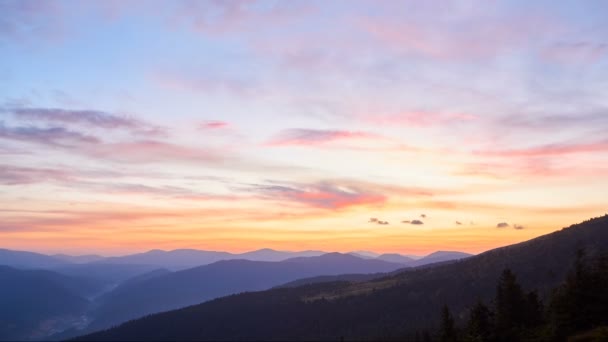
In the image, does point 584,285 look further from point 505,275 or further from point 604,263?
point 505,275

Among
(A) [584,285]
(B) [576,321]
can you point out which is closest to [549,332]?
(B) [576,321]

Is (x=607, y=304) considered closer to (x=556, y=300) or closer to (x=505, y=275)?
(x=556, y=300)

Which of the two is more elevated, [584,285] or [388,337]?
[584,285]

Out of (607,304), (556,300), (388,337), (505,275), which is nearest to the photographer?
(607,304)

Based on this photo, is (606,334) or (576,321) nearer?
(606,334)

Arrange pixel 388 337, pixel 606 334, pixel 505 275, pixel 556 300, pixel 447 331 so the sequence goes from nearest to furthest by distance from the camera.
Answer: pixel 606 334 → pixel 556 300 → pixel 447 331 → pixel 505 275 → pixel 388 337

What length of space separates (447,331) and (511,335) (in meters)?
8.90

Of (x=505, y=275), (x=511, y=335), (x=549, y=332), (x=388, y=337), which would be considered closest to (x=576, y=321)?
(x=549, y=332)

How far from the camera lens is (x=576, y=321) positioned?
204 feet

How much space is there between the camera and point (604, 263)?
6912cm

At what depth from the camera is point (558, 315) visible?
206ft

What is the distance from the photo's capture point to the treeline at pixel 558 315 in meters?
61.3

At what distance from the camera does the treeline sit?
6134 cm

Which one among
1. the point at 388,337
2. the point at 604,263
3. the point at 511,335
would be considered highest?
the point at 604,263
